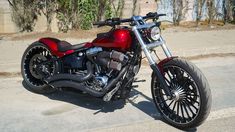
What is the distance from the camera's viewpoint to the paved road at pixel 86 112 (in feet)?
16.6

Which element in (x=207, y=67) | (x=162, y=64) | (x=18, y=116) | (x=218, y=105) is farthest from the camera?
(x=207, y=67)

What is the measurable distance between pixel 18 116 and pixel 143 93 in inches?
77.2

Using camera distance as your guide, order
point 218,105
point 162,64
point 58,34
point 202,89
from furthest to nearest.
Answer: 1. point 58,34
2. point 218,105
3. point 162,64
4. point 202,89

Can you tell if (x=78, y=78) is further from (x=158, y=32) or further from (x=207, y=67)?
(x=207, y=67)

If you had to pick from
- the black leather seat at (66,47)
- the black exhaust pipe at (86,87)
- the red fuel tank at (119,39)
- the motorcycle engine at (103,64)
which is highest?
the red fuel tank at (119,39)

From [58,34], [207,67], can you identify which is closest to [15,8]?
[58,34]

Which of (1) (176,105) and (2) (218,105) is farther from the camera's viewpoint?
(2) (218,105)

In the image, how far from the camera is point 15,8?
1105cm

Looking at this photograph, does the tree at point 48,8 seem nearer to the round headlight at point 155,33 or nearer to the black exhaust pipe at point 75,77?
the black exhaust pipe at point 75,77

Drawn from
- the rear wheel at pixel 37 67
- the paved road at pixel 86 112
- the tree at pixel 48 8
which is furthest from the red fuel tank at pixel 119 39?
the tree at pixel 48 8

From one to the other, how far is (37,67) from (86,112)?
114 centimetres

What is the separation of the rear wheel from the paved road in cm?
14

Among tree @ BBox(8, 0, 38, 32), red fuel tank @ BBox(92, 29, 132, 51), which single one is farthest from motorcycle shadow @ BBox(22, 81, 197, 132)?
tree @ BBox(8, 0, 38, 32)

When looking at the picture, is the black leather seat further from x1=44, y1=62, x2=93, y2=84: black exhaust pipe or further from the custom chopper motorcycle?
x1=44, y1=62, x2=93, y2=84: black exhaust pipe
